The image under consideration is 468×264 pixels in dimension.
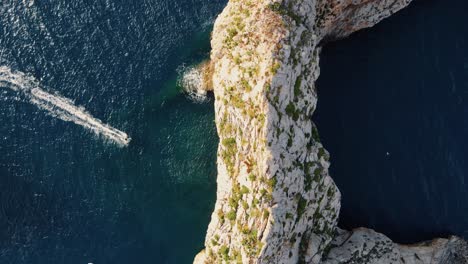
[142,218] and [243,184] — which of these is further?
[142,218]

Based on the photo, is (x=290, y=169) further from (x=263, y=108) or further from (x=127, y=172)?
(x=127, y=172)

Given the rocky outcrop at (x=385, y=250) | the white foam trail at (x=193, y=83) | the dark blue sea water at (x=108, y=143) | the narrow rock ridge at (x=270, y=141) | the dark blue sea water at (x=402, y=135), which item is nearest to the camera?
the narrow rock ridge at (x=270, y=141)

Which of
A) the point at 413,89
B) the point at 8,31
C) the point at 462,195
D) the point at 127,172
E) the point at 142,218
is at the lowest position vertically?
the point at 462,195

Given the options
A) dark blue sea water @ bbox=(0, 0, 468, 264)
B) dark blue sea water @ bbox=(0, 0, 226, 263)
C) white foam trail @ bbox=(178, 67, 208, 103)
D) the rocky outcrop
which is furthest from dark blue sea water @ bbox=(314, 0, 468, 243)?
dark blue sea water @ bbox=(0, 0, 226, 263)

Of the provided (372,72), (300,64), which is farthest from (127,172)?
(372,72)

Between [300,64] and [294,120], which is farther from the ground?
[300,64]

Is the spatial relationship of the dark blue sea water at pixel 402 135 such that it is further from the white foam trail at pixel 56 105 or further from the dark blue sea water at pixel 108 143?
the white foam trail at pixel 56 105

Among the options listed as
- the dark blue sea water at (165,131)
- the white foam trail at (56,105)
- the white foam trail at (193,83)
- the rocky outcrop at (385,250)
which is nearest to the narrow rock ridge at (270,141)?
the rocky outcrop at (385,250)
